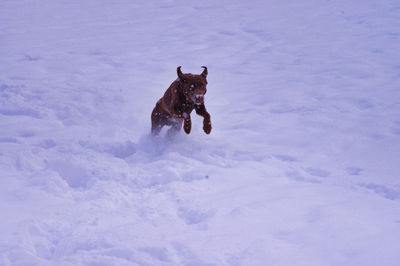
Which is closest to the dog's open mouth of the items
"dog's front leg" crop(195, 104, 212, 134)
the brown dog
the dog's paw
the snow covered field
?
the brown dog

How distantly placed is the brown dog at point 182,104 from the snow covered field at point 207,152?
0.92ft

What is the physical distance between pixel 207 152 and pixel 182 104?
70 centimetres

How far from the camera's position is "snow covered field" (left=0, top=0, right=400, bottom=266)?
2.92 metres

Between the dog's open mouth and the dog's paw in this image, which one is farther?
the dog's paw

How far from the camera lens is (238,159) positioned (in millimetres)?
4668

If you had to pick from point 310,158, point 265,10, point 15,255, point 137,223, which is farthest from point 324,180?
point 265,10

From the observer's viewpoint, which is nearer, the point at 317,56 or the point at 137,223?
the point at 137,223

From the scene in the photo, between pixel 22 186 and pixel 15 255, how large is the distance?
1.19 m

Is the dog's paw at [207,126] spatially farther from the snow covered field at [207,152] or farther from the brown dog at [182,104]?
the snow covered field at [207,152]

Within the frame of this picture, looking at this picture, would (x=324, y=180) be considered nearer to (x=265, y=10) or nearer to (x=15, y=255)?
(x=15, y=255)

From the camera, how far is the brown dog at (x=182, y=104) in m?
4.52

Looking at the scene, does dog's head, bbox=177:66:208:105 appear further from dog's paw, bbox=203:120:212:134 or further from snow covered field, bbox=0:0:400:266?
snow covered field, bbox=0:0:400:266

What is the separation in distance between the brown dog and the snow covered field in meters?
0.28

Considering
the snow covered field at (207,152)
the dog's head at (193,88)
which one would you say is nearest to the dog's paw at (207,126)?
the snow covered field at (207,152)
